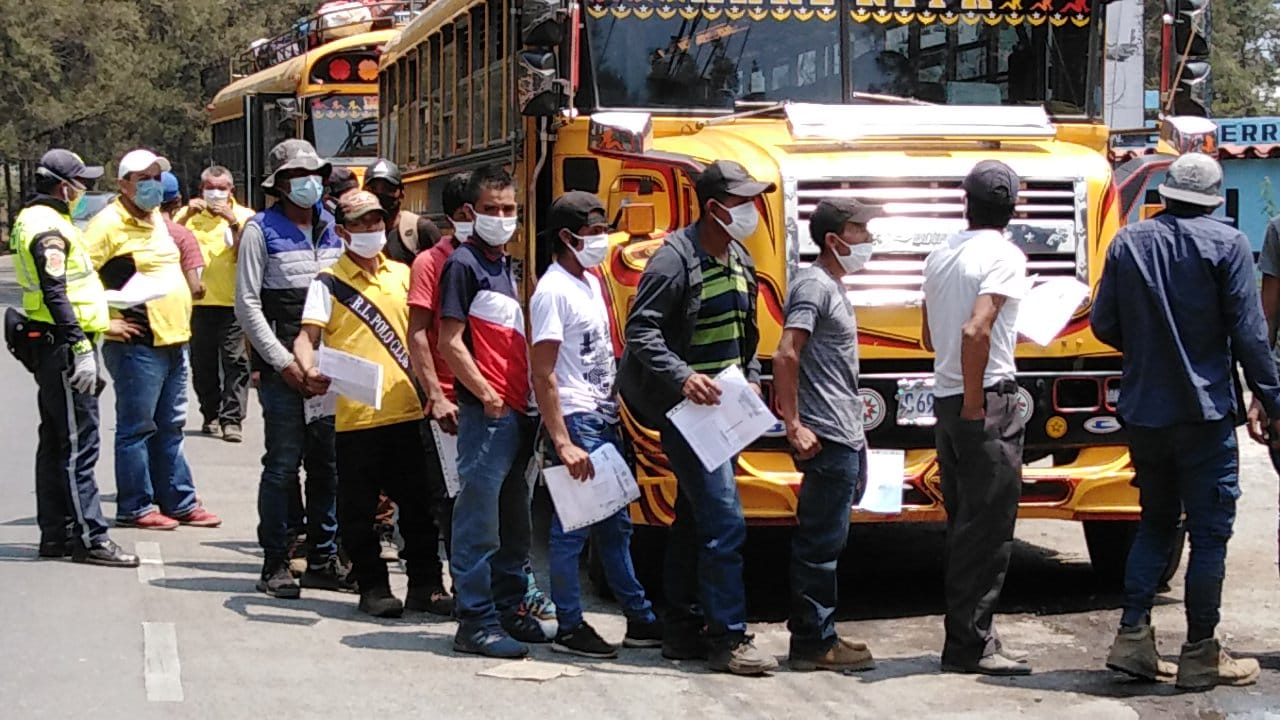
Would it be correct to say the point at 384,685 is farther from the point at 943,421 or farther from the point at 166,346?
the point at 166,346

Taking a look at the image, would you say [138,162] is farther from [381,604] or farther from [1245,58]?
[1245,58]

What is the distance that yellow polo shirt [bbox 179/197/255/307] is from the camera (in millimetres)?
13508

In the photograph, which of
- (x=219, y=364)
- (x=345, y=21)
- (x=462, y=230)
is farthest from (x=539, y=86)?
(x=345, y=21)

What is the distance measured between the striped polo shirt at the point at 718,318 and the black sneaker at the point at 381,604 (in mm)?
1888

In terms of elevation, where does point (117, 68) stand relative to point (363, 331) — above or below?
above

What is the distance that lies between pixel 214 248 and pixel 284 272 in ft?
16.5

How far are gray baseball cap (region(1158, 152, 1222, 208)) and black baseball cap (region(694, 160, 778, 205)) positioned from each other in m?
1.57

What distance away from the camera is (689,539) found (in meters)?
7.53

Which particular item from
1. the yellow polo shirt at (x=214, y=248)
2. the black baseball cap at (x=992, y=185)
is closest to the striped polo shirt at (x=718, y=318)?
the black baseball cap at (x=992, y=185)

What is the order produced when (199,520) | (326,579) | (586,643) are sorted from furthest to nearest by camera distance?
1. (199,520)
2. (326,579)
3. (586,643)

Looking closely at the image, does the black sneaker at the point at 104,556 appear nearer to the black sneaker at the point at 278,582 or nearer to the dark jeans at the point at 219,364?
the black sneaker at the point at 278,582

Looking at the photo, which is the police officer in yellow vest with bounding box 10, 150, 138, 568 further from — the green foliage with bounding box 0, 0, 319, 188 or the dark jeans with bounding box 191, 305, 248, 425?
the green foliage with bounding box 0, 0, 319, 188

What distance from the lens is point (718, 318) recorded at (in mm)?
7230

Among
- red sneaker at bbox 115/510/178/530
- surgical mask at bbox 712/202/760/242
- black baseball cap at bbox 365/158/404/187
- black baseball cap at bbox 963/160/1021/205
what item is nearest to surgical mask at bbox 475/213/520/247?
surgical mask at bbox 712/202/760/242
